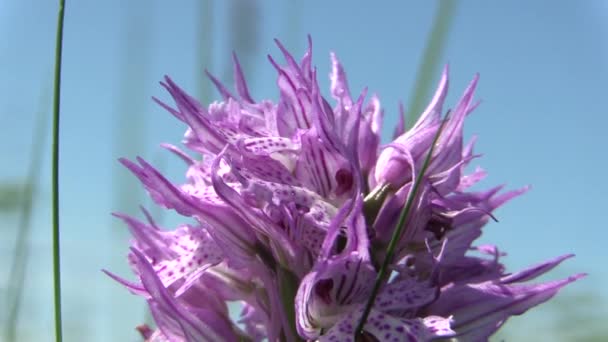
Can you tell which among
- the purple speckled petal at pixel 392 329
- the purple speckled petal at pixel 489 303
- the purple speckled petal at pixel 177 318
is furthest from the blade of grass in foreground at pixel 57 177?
the purple speckled petal at pixel 489 303

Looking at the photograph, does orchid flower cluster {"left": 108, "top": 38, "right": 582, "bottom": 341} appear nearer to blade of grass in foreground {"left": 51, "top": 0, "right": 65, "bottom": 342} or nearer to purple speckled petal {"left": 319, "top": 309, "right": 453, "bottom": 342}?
purple speckled petal {"left": 319, "top": 309, "right": 453, "bottom": 342}

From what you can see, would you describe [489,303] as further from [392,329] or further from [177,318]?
[177,318]

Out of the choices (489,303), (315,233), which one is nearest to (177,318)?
(315,233)

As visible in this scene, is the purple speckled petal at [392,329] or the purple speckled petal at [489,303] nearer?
the purple speckled petal at [392,329]

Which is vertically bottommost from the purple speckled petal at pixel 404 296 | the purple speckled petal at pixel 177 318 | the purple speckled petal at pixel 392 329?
the purple speckled petal at pixel 177 318

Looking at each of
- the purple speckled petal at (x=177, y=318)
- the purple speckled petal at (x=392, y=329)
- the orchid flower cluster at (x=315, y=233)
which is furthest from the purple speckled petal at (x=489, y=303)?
the purple speckled petal at (x=177, y=318)

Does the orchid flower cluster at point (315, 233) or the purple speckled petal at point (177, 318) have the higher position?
the orchid flower cluster at point (315, 233)

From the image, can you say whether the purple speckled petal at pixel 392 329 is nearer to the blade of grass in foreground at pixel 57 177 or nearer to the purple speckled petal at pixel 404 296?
the purple speckled petal at pixel 404 296

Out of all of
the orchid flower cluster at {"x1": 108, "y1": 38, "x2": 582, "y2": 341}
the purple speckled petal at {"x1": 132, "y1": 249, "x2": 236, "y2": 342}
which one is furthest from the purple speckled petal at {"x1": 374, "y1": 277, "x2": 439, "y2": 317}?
the purple speckled petal at {"x1": 132, "y1": 249, "x2": 236, "y2": 342}

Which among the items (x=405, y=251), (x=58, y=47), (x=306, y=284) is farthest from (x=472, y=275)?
(x=58, y=47)
